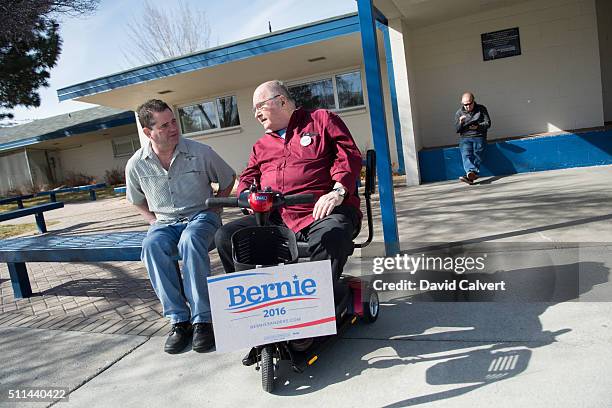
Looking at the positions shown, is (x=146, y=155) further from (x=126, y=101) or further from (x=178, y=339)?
(x=126, y=101)

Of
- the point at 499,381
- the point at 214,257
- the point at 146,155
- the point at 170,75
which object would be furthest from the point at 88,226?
the point at 499,381

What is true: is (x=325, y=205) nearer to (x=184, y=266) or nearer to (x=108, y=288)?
(x=184, y=266)

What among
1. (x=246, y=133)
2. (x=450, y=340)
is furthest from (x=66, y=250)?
(x=246, y=133)

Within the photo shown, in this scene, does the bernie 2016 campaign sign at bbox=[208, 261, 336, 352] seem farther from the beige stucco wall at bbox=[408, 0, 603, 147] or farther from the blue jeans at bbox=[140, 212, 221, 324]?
the beige stucco wall at bbox=[408, 0, 603, 147]

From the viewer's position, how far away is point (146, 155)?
3525 mm

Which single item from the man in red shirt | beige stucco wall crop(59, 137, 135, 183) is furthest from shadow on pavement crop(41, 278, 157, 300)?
beige stucco wall crop(59, 137, 135, 183)

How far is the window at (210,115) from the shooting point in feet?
45.1

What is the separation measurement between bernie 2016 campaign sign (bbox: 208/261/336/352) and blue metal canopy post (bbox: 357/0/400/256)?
6.99 feet

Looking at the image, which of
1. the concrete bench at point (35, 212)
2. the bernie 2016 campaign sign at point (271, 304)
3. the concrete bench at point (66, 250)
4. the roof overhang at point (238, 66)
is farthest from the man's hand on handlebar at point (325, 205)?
the concrete bench at point (35, 212)

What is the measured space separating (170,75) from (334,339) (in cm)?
943

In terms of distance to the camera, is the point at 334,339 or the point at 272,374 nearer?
the point at 272,374

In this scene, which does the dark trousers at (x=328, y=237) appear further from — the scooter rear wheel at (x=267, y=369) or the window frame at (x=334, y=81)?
the window frame at (x=334, y=81)

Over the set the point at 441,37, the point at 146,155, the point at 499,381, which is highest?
the point at 441,37

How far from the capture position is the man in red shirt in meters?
2.75
